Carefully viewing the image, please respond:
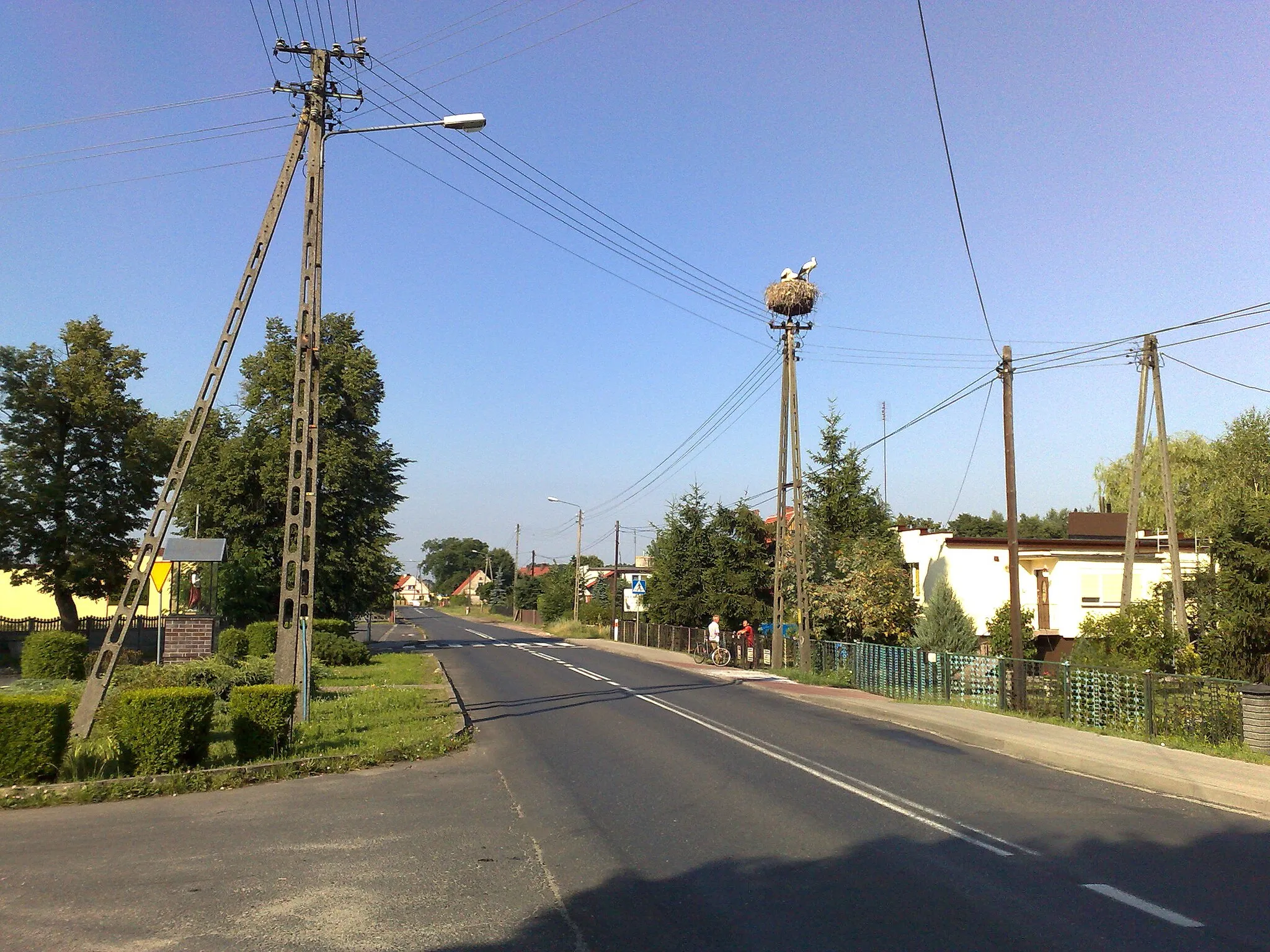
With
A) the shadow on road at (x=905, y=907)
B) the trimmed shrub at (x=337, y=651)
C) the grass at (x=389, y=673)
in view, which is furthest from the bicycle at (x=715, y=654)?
the shadow on road at (x=905, y=907)

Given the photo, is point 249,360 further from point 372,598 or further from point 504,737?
point 504,737

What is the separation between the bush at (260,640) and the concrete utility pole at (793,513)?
15249 mm

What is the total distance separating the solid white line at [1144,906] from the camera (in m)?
5.96

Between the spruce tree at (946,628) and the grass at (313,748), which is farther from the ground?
the spruce tree at (946,628)

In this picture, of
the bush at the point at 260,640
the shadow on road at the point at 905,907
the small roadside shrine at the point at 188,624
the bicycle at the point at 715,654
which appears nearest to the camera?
the shadow on road at the point at 905,907

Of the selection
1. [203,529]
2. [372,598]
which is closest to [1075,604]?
[372,598]

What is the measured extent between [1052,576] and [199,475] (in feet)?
111

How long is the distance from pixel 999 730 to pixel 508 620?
89841 millimetres

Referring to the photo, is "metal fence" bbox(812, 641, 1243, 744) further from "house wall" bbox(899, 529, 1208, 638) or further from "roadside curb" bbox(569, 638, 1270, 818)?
"house wall" bbox(899, 529, 1208, 638)

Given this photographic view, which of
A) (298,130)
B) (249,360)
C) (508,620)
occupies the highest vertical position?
(249,360)

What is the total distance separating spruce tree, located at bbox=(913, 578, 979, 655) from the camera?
31578 mm

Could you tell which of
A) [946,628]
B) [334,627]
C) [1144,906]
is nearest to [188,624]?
[334,627]

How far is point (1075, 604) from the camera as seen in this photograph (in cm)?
3781

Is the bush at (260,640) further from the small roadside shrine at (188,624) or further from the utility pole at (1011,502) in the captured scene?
the utility pole at (1011,502)
